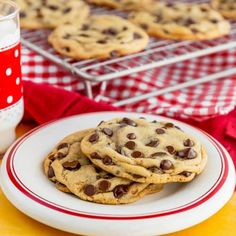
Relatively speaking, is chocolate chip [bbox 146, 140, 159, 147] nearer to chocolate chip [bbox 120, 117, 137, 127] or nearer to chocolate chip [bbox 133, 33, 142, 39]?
chocolate chip [bbox 120, 117, 137, 127]

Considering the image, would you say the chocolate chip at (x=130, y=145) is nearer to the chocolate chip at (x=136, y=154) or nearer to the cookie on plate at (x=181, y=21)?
the chocolate chip at (x=136, y=154)

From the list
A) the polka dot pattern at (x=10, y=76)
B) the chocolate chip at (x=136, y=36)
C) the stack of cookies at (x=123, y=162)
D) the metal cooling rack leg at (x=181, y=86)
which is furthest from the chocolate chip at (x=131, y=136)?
the chocolate chip at (x=136, y=36)

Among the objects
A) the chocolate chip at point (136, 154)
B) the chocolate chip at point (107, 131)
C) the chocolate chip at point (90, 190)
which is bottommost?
the chocolate chip at point (90, 190)

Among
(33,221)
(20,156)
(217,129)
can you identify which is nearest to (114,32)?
(217,129)

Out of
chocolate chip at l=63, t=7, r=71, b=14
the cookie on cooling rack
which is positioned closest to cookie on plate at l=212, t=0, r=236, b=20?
the cookie on cooling rack

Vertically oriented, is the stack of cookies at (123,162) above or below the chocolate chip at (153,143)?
below

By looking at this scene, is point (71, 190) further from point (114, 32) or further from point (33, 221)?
point (114, 32)
